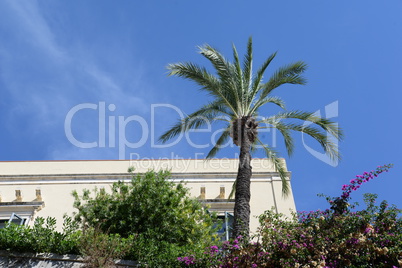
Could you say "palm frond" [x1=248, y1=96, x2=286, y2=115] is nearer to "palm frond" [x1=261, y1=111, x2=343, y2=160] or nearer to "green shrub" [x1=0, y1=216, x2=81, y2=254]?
"palm frond" [x1=261, y1=111, x2=343, y2=160]

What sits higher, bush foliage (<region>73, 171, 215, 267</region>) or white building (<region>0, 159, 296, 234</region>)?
white building (<region>0, 159, 296, 234</region>)

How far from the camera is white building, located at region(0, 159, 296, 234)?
56.6ft

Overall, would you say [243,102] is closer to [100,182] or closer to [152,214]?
[152,214]

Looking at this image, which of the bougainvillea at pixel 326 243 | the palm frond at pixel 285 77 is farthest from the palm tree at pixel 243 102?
the bougainvillea at pixel 326 243

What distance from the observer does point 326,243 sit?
754 cm

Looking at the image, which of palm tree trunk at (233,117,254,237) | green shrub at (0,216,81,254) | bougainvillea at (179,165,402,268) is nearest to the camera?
bougainvillea at (179,165,402,268)

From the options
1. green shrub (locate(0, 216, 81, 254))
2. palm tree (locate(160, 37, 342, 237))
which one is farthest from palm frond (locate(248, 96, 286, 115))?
green shrub (locate(0, 216, 81, 254))

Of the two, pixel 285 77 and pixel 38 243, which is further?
pixel 285 77

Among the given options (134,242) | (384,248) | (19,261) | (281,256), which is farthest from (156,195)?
(384,248)

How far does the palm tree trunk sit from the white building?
18.2 feet

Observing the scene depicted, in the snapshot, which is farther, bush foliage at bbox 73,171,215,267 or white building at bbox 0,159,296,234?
white building at bbox 0,159,296,234

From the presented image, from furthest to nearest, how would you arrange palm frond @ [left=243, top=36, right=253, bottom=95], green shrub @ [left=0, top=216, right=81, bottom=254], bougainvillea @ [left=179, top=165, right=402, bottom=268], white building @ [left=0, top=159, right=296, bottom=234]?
white building @ [left=0, top=159, right=296, bottom=234] < palm frond @ [left=243, top=36, right=253, bottom=95] < green shrub @ [left=0, top=216, right=81, bottom=254] < bougainvillea @ [left=179, top=165, right=402, bottom=268]

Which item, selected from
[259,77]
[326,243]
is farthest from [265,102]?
[326,243]

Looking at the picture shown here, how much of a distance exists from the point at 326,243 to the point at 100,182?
13771mm
